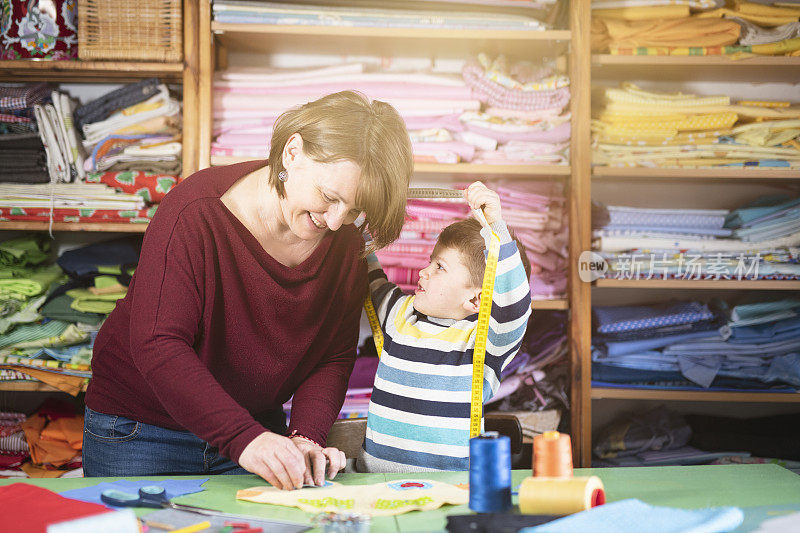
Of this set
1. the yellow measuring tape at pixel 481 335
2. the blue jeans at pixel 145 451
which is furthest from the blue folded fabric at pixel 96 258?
the yellow measuring tape at pixel 481 335

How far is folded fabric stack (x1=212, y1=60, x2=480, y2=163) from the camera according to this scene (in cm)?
241

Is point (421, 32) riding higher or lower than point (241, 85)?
higher

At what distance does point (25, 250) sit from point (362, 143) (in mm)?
1741

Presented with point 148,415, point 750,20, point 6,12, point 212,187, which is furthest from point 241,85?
point 750,20

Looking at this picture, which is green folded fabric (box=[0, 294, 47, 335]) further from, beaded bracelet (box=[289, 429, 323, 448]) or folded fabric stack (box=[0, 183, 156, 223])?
beaded bracelet (box=[289, 429, 323, 448])

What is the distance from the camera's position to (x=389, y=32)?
2326 millimetres

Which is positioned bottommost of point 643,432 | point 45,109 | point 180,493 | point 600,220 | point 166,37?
point 643,432

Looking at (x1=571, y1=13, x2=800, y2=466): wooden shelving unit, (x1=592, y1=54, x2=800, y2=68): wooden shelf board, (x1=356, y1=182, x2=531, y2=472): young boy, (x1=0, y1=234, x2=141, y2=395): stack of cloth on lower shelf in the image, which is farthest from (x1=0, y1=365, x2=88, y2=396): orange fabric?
(x1=592, y1=54, x2=800, y2=68): wooden shelf board

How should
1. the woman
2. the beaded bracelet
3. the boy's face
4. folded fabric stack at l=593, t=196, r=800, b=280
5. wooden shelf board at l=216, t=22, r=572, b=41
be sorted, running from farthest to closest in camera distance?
folded fabric stack at l=593, t=196, r=800, b=280
wooden shelf board at l=216, t=22, r=572, b=41
the boy's face
the beaded bracelet
the woman

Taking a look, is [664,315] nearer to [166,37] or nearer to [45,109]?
[166,37]

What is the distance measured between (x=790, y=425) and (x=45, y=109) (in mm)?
2990

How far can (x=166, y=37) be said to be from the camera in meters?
2.36

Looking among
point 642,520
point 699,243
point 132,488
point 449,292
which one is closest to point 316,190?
point 449,292

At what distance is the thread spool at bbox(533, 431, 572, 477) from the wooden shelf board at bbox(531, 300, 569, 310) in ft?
4.30
